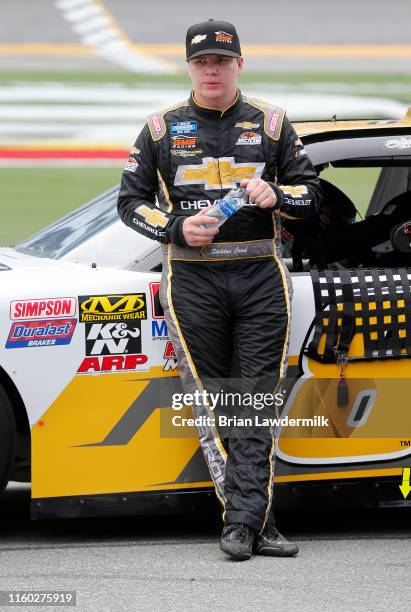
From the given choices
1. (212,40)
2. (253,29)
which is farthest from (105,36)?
(212,40)

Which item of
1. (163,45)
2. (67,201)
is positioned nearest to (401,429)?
(67,201)

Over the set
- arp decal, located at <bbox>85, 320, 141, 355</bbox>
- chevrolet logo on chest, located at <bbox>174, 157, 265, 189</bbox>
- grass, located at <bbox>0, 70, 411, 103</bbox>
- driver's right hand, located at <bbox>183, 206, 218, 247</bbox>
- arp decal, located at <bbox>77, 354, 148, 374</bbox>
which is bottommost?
arp decal, located at <bbox>77, 354, 148, 374</bbox>

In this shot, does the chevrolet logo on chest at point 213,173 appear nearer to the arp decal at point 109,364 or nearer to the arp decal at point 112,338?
the arp decal at point 112,338

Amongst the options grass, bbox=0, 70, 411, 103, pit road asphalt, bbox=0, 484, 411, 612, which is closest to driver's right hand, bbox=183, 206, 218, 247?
pit road asphalt, bbox=0, 484, 411, 612

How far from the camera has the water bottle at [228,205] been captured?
14.4 ft

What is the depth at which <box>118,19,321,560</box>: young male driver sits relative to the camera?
4.54m

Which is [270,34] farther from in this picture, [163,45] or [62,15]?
[62,15]

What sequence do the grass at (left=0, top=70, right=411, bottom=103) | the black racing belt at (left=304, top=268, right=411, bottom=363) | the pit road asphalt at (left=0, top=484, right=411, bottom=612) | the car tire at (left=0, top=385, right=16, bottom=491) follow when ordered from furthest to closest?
the grass at (left=0, top=70, right=411, bottom=103) < the black racing belt at (left=304, top=268, right=411, bottom=363) < the car tire at (left=0, top=385, right=16, bottom=491) < the pit road asphalt at (left=0, top=484, right=411, bottom=612)

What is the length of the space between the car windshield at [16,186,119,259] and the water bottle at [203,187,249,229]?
0.77m

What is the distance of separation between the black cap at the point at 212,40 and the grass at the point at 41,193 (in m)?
6.37

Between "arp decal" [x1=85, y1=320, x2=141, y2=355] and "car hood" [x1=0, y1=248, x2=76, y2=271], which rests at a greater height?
"car hood" [x1=0, y1=248, x2=76, y2=271]

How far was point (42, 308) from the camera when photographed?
4488 millimetres

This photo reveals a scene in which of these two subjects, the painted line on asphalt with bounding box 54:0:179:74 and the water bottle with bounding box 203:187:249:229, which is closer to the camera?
the water bottle with bounding box 203:187:249:229

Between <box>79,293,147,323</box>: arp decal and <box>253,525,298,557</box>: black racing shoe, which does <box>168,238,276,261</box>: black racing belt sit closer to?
<box>79,293,147,323</box>: arp decal
